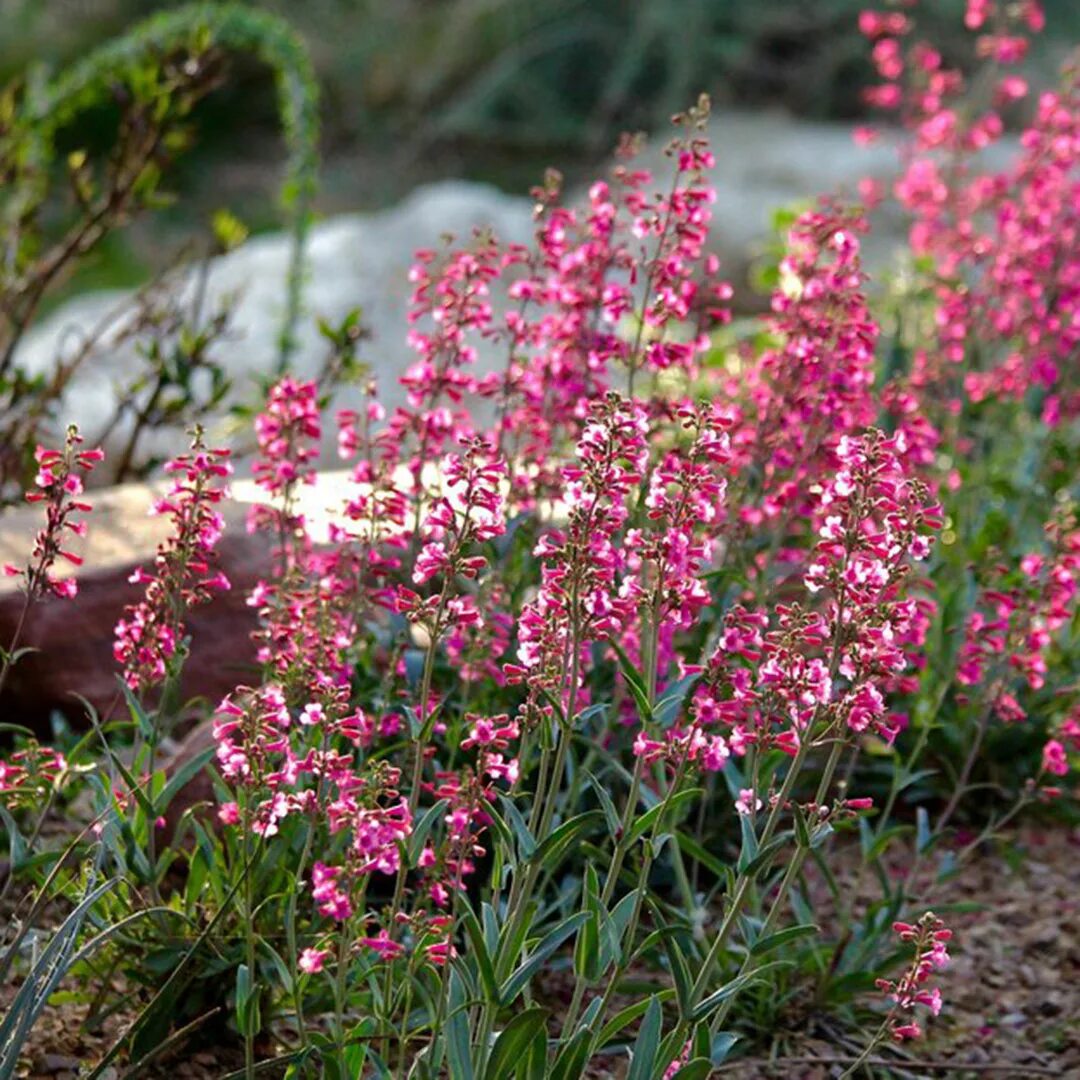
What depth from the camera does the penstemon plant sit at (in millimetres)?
2189

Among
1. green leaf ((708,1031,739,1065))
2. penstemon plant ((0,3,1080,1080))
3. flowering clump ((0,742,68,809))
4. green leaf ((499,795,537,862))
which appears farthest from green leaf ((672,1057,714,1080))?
flowering clump ((0,742,68,809))

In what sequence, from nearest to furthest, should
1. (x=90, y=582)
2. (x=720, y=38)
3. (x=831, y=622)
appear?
(x=831, y=622) < (x=90, y=582) < (x=720, y=38)

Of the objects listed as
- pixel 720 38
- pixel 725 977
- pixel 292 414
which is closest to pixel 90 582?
pixel 292 414

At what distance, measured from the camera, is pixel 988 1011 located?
3.21 meters

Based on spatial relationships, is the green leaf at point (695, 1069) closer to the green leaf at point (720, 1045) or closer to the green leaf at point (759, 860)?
the green leaf at point (720, 1045)

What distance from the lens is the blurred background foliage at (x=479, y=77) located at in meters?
12.9

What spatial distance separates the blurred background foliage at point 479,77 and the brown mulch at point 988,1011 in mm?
8951

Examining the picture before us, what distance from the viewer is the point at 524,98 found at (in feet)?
44.2

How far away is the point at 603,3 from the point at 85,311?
6412 mm

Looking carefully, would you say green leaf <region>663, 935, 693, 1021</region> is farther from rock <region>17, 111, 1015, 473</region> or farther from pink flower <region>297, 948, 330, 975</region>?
rock <region>17, 111, 1015, 473</region>

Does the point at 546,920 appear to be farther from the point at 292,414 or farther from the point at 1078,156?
the point at 1078,156

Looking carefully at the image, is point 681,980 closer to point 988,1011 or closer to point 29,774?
point 29,774

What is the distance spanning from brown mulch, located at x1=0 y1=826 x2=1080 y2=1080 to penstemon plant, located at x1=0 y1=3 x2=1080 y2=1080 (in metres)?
0.08

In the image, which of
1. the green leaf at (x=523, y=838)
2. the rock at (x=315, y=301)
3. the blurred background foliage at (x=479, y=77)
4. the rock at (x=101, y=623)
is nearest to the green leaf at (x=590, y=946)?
the green leaf at (x=523, y=838)
